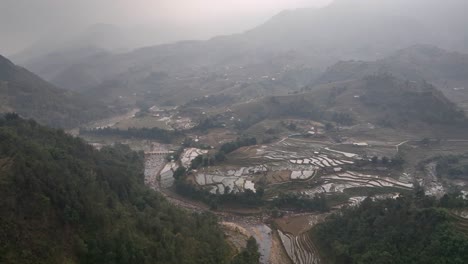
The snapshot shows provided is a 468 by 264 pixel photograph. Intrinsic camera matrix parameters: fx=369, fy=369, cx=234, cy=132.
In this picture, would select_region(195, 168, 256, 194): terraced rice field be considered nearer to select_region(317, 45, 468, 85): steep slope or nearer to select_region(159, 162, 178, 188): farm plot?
select_region(159, 162, 178, 188): farm plot

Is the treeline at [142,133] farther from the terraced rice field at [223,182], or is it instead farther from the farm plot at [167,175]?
the terraced rice field at [223,182]

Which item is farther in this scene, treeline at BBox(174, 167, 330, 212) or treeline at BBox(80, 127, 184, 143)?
treeline at BBox(80, 127, 184, 143)

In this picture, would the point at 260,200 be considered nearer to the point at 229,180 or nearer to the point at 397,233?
the point at 229,180

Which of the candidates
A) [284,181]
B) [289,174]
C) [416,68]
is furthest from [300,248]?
[416,68]

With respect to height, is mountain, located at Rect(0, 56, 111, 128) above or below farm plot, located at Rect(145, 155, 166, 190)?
above

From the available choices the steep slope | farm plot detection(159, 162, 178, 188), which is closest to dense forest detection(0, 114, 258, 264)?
farm plot detection(159, 162, 178, 188)

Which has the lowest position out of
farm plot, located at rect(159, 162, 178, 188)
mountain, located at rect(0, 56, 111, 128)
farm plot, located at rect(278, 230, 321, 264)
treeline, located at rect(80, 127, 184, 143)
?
farm plot, located at rect(278, 230, 321, 264)
